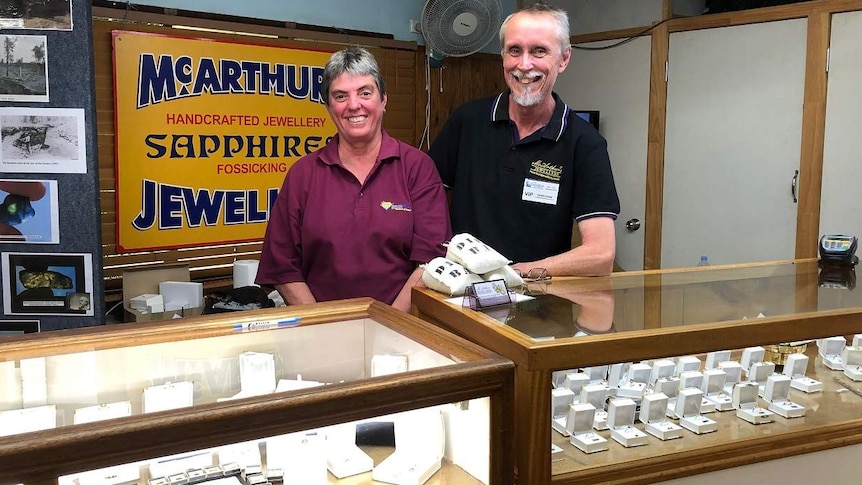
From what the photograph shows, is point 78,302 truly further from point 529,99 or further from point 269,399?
point 269,399

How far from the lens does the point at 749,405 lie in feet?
5.91

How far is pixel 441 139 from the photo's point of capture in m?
2.54

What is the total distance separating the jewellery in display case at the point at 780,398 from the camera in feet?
5.85

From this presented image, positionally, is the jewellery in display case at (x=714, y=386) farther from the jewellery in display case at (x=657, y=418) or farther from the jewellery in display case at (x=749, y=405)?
the jewellery in display case at (x=657, y=418)

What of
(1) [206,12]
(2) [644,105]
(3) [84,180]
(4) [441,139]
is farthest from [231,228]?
(2) [644,105]

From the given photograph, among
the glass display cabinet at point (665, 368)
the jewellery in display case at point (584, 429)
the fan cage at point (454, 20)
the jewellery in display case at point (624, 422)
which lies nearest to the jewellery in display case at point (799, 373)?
the glass display cabinet at point (665, 368)

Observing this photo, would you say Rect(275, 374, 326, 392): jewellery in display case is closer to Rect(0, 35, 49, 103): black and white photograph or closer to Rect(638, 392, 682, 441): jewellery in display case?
Rect(638, 392, 682, 441): jewellery in display case

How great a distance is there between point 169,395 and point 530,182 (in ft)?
4.57

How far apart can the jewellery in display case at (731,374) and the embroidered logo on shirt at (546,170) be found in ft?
2.49

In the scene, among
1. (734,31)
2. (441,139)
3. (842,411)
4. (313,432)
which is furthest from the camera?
(734,31)

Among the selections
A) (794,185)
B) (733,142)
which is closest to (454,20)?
(733,142)

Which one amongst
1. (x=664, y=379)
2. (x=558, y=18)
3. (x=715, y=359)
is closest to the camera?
(x=664, y=379)

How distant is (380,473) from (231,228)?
10.6 feet

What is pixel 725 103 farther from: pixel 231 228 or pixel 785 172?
pixel 231 228
